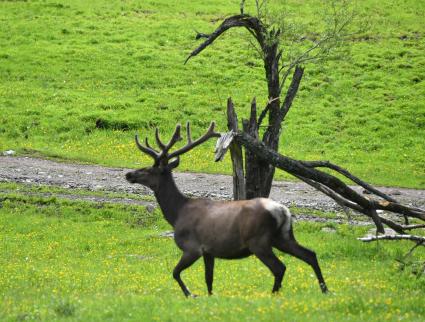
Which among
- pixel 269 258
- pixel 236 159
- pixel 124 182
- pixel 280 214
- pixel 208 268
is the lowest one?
pixel 124 182

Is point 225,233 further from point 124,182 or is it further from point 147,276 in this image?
point 124,182

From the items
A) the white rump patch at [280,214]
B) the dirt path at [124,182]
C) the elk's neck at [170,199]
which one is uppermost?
the white rump patch at [280,214]

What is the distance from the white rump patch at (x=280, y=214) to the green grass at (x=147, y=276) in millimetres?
1185

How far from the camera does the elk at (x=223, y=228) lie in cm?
1495

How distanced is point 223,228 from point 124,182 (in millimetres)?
19320

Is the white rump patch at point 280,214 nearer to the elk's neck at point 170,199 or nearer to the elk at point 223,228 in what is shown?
the elk at point 223,228

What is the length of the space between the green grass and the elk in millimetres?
654

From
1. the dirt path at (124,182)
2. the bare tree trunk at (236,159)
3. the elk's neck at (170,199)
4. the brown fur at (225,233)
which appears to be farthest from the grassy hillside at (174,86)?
the brown fur at (225,233)

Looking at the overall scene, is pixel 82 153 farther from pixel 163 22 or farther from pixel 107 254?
pixel 163 22

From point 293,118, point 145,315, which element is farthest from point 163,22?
point 145,315

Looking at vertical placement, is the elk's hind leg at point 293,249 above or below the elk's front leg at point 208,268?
above

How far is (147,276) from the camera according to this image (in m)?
19.9

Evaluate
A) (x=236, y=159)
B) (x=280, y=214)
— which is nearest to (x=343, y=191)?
(x=280, y=214)

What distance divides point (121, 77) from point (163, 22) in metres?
10.4
